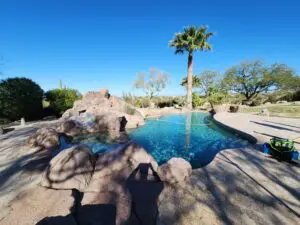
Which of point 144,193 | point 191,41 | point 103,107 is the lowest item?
point 144,193

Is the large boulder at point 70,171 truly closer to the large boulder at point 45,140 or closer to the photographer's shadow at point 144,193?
the photographer's shadow at point 144,193

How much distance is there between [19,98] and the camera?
32.5ft

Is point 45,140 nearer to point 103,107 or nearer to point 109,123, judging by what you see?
point 109,123

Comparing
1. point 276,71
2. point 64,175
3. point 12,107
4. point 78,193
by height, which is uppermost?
point 276,71

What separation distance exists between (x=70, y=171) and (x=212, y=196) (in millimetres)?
2461

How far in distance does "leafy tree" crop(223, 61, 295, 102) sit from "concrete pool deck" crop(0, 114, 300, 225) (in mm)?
26657

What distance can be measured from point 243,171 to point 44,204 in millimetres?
3562

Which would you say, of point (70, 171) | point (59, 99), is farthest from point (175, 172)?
point (59, 99)

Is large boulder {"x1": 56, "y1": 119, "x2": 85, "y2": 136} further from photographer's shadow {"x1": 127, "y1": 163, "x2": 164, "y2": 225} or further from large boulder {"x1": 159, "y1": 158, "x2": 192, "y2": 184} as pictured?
large boulder {"x1": 159, "y1": 158, "x2": 192, "y2": 184}

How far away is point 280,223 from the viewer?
5.69ft

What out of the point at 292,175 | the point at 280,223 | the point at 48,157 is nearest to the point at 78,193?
the point at 48,157

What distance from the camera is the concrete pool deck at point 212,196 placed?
6.14 feet

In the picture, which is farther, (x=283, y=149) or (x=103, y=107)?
(x=103, y=107)

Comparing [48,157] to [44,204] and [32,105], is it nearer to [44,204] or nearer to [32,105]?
[44,204]
